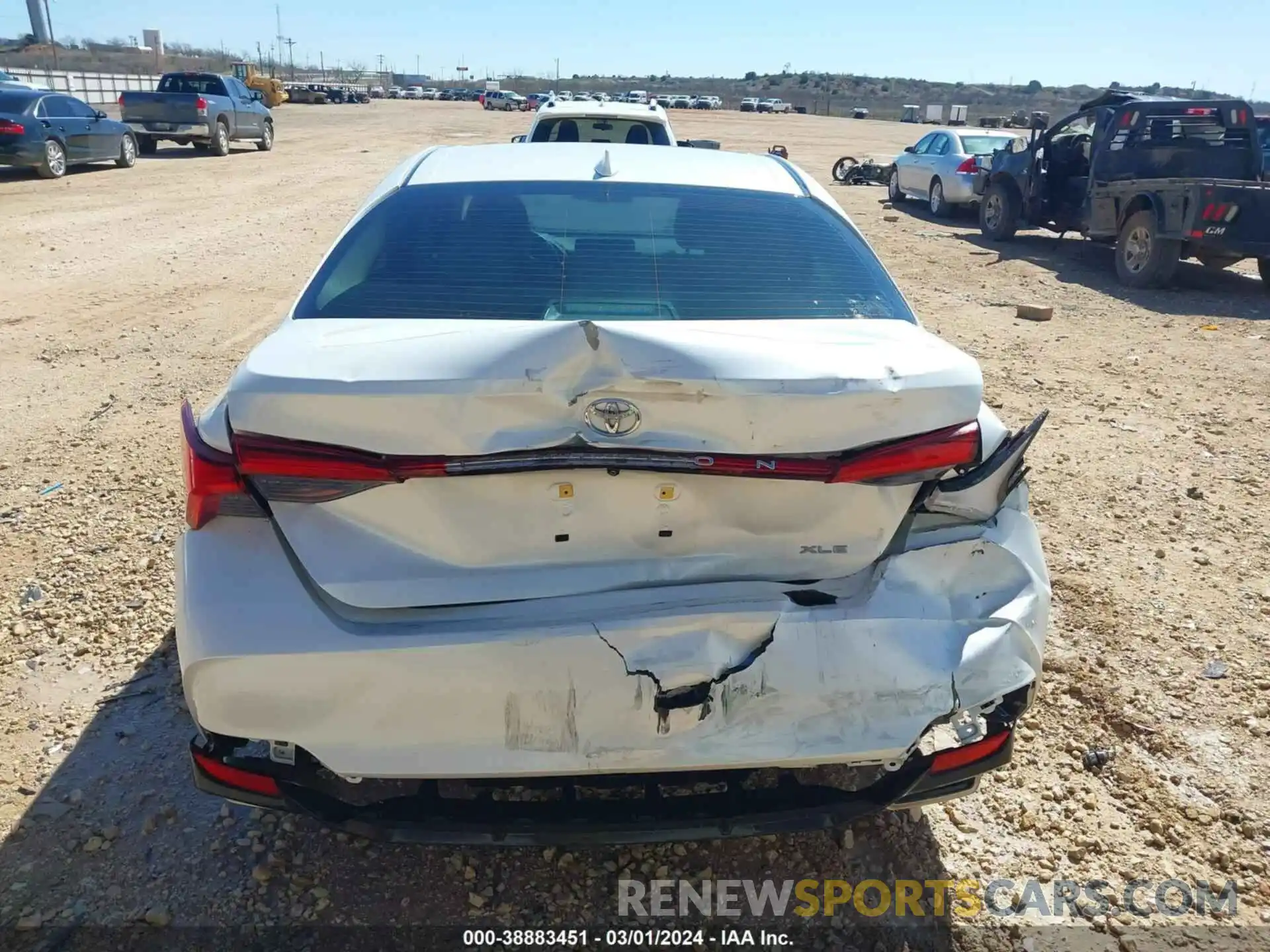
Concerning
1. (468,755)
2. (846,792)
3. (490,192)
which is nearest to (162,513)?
(490,192)

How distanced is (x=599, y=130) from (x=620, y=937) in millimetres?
9514

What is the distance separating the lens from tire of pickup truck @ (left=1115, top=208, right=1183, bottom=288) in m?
10.3

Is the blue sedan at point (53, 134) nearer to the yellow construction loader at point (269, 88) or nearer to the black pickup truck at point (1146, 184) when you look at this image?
the black pickup truck at point (1146, 184)

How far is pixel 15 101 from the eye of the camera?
53.1ft

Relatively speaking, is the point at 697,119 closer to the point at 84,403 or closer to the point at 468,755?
the point at 84,403

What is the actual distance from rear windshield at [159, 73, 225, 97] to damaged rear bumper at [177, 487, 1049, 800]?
24.8 metres

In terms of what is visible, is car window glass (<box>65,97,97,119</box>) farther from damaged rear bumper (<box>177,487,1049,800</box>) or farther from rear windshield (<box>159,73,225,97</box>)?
damaged rear bumper (<box>177,487,1049,800</box>)

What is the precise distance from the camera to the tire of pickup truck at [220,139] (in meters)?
22.5

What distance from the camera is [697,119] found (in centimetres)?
5753

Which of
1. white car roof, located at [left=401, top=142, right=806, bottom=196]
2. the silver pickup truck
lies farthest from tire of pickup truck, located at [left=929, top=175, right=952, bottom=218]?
the silver pickup truck

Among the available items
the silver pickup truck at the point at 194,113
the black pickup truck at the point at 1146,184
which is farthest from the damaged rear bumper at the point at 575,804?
the silver pickup truck at the point at 194,113

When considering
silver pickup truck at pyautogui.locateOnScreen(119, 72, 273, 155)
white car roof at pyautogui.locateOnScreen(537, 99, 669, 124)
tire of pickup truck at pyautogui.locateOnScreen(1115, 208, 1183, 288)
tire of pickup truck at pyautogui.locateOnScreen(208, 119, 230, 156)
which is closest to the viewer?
white car roof at pyautogui.locateOnScreen(537, 99, 669, 124)

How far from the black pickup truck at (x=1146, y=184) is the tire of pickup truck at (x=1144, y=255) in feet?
0.04

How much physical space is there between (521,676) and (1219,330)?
929 centimetres
